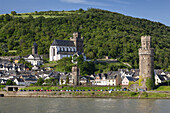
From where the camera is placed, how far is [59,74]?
4304 inches

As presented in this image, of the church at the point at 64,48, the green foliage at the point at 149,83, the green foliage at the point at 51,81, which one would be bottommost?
the green foliage at the point at 149,83

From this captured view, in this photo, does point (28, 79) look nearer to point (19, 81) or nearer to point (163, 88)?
point (19, 81)

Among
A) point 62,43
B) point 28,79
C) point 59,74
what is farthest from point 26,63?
point 59,74

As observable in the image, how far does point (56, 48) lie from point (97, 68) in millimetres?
22113

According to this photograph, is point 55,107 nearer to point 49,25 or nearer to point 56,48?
point 56,48

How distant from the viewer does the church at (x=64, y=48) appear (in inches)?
Result: 5443

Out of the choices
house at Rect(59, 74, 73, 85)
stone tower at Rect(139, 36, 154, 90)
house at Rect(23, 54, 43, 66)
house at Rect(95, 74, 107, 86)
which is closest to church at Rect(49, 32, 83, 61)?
house at Rect(23, 54, 43, 66)

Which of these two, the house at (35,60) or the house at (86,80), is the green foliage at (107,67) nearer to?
the house at (86,80)

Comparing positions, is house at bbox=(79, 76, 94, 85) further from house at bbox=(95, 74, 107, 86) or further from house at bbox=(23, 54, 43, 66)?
house at bbox=(23, 54, 43, 66)

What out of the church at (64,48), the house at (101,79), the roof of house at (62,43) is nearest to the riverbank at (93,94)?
the house at (101,79)

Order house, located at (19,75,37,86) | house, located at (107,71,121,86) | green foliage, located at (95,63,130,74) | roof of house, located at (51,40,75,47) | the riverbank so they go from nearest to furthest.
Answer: the riverbank
house, located at (107,71,121,86)
house, located at (19,75,37,86)
green foliage, located at (95,63,130,74)
roof of house, located at (51,40,75,47)

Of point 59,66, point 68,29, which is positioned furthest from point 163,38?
point 59,66

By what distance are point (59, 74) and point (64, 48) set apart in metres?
33.4

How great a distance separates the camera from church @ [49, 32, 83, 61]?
138 meters
